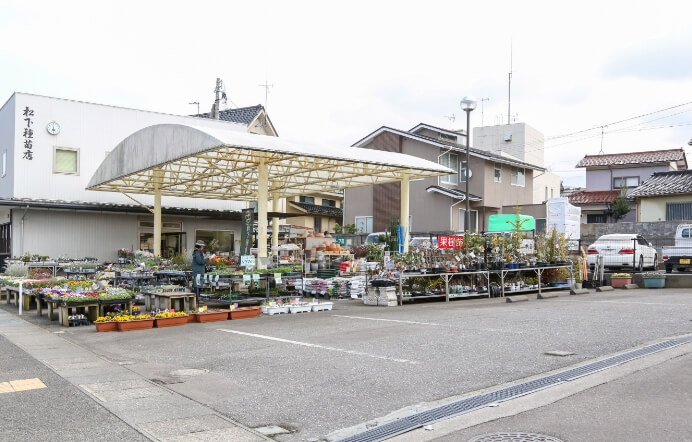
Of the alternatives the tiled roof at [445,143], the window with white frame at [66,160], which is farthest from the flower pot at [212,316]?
the tiled roof at [445,143]

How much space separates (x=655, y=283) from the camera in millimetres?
19734

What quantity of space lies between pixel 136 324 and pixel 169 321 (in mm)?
670

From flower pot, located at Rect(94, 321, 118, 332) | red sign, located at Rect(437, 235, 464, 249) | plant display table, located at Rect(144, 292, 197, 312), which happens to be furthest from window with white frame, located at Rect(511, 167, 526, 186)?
flower pot, located at Rect(94, 321, 118, 332)

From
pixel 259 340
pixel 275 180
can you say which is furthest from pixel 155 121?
pixel 259 340

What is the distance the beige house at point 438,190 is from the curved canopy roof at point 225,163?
7.84 metres

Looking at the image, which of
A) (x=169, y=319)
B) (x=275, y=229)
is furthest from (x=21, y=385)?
(x=275, y=229)

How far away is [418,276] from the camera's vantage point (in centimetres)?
1580

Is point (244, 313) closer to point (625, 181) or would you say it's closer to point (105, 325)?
point (105, 325)

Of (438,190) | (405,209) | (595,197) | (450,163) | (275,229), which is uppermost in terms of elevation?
(450,163)

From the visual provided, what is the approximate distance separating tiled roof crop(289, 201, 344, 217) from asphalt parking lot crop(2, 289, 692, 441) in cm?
2491

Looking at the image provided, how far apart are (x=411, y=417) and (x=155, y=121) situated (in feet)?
84.7

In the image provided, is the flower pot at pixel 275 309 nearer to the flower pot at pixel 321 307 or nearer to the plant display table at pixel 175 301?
the flower pot at pixel 321 307

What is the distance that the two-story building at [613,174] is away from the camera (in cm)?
3925

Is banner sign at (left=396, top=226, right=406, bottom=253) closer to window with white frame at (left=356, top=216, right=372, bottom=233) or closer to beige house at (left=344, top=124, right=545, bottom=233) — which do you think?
beige house at (left=344, top=124, right=545, bottom=233)
